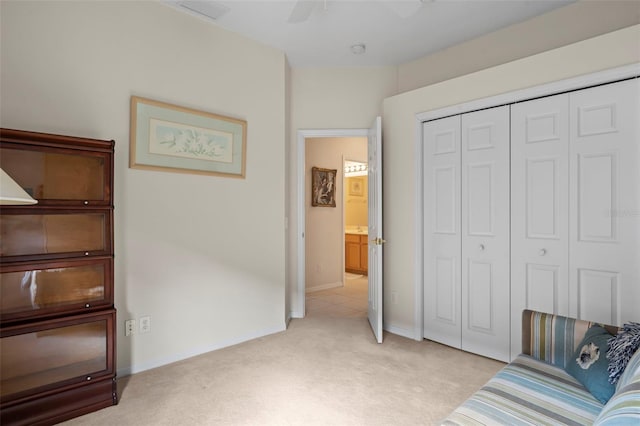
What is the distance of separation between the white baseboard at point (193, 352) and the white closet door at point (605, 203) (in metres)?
2.52

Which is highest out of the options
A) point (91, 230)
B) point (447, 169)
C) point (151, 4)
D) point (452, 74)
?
point (151, 4)

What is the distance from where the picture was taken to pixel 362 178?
8062 mm

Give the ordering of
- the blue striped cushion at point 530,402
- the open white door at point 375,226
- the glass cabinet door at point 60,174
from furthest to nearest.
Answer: the open white door at point 375,226
the glass cabinet door at point 60,174
the blue striped cushion at point 530,402

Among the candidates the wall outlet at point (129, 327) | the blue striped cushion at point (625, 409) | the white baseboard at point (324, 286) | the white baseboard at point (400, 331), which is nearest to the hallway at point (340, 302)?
the white baseboard at point (324, 286)

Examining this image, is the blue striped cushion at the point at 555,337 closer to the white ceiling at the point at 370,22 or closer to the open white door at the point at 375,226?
the open white door at the point at 375,226

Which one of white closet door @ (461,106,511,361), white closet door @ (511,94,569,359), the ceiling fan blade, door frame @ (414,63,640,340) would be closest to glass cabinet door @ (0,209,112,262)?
the ceiling fan blade

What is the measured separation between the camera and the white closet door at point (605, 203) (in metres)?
2.30

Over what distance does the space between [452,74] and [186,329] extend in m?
3.33

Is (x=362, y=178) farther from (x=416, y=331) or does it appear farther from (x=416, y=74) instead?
(x=416, y=331)

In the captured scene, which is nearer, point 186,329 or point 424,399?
point 424,399

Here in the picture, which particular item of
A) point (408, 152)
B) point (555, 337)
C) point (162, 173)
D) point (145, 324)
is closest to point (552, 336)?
point (555, 337)

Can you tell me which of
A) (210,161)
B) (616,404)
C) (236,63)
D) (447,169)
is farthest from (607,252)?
(236,63)

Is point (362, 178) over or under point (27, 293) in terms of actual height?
over

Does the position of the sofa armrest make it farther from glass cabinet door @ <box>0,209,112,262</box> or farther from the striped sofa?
glass cabinet door @ <box>0,209,112,262</box>
